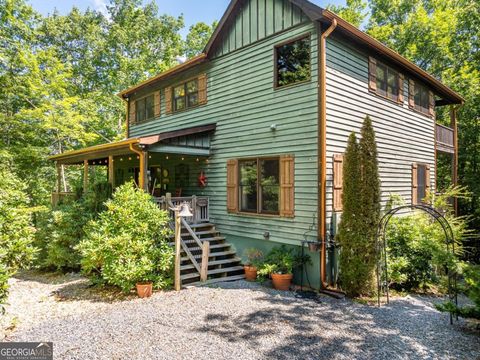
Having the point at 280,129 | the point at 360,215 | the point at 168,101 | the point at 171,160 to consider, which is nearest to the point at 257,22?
the point at 280,129

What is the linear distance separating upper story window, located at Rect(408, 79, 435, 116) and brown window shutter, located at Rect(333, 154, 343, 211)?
17.4 feet

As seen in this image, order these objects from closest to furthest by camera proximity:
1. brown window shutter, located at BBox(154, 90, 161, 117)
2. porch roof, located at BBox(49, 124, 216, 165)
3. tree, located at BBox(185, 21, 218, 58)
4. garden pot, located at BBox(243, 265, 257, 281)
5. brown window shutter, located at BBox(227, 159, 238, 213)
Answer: garden pot, located at BBox(243, 265, 257, 281), porch roof, located at BBox(49, 124, 216, 165), brown window shutter, located at BBox(227, 159, 238, 213), brown window shutter, located at BBox(154, 90, 161, 117), tree, located at BBox(185, 21, 218, 58)

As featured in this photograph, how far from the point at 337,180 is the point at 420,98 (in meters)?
6.83

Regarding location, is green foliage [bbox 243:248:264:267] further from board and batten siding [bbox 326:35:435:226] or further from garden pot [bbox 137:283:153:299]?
garden pot [bbox 137:283:153:299]

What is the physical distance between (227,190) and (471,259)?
1084 centimetres

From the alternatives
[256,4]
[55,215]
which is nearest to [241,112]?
[256,4]

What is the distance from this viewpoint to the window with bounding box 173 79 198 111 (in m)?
11.0

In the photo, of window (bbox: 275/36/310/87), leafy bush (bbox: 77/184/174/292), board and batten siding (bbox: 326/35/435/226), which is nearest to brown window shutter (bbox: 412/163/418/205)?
board and batten siding (bbox: 326/35/435/226)

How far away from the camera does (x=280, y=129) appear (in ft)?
26.2

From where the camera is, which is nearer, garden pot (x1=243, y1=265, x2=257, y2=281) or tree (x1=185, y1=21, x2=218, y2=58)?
garden pot (x1=243, y1=265, x2=257, y2=281)

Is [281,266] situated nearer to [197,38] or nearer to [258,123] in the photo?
[258,123]

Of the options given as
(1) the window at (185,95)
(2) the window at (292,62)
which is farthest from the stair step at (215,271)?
(1) the window at (185,95)

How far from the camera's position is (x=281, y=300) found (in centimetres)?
619

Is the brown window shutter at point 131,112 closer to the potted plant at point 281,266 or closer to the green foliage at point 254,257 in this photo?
the green foliage at point 254,257
